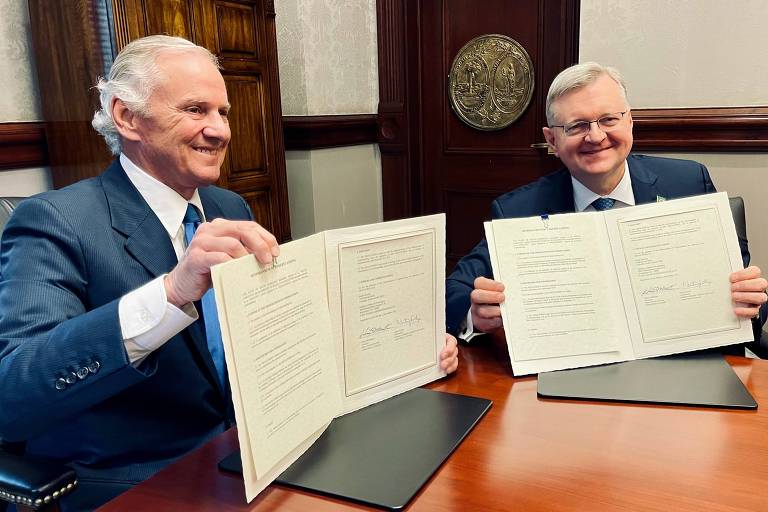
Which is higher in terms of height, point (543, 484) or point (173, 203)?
point (173, 203)

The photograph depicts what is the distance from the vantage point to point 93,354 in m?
0.93

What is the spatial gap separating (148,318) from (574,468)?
64 centimetres

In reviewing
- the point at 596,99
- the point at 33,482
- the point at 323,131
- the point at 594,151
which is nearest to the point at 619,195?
the point at 594,151

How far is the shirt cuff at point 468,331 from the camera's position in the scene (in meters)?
1.40

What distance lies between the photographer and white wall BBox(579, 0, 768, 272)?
263cm

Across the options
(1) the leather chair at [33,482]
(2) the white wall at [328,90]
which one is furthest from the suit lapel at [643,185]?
(2) the white wall at [328,90]

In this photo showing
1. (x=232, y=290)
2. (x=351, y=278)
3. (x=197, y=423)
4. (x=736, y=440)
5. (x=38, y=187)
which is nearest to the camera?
(x=232, y=290)

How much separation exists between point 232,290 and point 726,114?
2560 mm

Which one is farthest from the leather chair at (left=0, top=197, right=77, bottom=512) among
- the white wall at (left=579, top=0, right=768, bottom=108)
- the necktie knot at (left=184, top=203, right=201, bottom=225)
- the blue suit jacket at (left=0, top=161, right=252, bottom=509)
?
the white wall at (left=579, top=0, right=768, bottom=108)

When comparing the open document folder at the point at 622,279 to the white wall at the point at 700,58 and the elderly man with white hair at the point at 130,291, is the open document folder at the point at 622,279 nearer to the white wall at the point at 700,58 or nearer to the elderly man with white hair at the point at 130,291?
the elderly man with white hair at the point at 130,291

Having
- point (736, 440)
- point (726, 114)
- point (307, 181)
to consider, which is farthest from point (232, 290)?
point (307, 181)

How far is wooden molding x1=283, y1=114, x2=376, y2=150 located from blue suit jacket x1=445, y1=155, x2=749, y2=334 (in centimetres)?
185

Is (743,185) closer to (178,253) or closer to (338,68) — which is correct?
(338,68)

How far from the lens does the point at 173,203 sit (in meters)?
1.27
